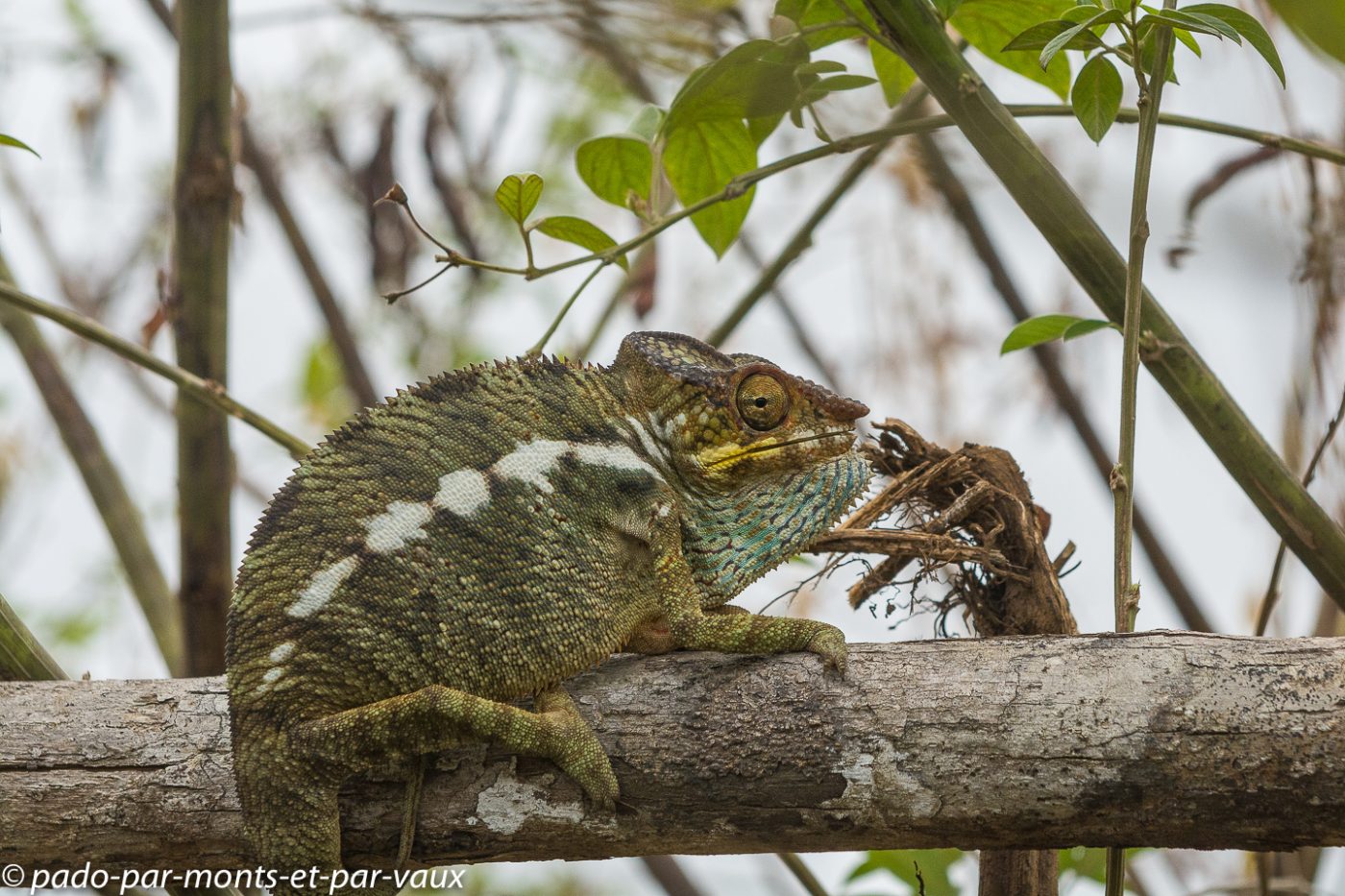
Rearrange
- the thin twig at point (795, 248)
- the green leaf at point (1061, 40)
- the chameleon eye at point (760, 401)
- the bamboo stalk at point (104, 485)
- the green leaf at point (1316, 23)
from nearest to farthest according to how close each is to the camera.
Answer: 1. the green leaf at point (1316, 23)
2. the green leaf at point (1061, 40)
3. the chameleon eye at point (760, 401)
4. the thin twig at point (795, 248)
5. the bamboo stalk at point (104, 485)

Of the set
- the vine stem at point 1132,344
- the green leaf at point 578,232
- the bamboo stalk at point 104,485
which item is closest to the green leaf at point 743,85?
the green leaf at point 578,232

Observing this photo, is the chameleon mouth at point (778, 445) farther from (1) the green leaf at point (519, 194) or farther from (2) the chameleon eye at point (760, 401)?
(1) the green leaf at point (519, 194)

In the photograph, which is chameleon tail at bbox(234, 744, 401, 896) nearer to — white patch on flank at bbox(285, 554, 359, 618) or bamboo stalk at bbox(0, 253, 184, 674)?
white patch on flank at bbox(285, 554, 359, 618)

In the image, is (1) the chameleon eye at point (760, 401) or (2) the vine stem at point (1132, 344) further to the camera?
(1) the chameleon eye at point (760, 401)

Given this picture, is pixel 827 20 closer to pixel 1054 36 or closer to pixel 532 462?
pixel 1054 36

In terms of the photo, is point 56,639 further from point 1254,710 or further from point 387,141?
point 1254,710

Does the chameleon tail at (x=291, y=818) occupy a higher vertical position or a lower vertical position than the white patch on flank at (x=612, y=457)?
lower

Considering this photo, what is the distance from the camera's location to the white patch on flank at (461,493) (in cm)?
161

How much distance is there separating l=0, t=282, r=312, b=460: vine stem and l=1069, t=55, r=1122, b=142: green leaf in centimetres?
123

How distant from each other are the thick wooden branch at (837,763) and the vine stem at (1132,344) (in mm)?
83

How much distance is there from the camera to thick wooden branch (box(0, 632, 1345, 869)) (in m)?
1.38

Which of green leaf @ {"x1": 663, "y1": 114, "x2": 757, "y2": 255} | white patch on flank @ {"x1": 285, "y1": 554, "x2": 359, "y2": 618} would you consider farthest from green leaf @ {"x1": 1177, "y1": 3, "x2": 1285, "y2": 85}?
white patch on flank @ {"x1": 285, "y1": 554, "x2": 359, "y2": 618}

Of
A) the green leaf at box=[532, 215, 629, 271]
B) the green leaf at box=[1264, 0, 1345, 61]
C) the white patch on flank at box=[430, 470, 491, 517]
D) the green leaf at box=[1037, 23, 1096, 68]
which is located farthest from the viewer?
the green leaf at box=[532, 215, 629, 271]

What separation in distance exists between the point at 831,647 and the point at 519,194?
29.5 inches
